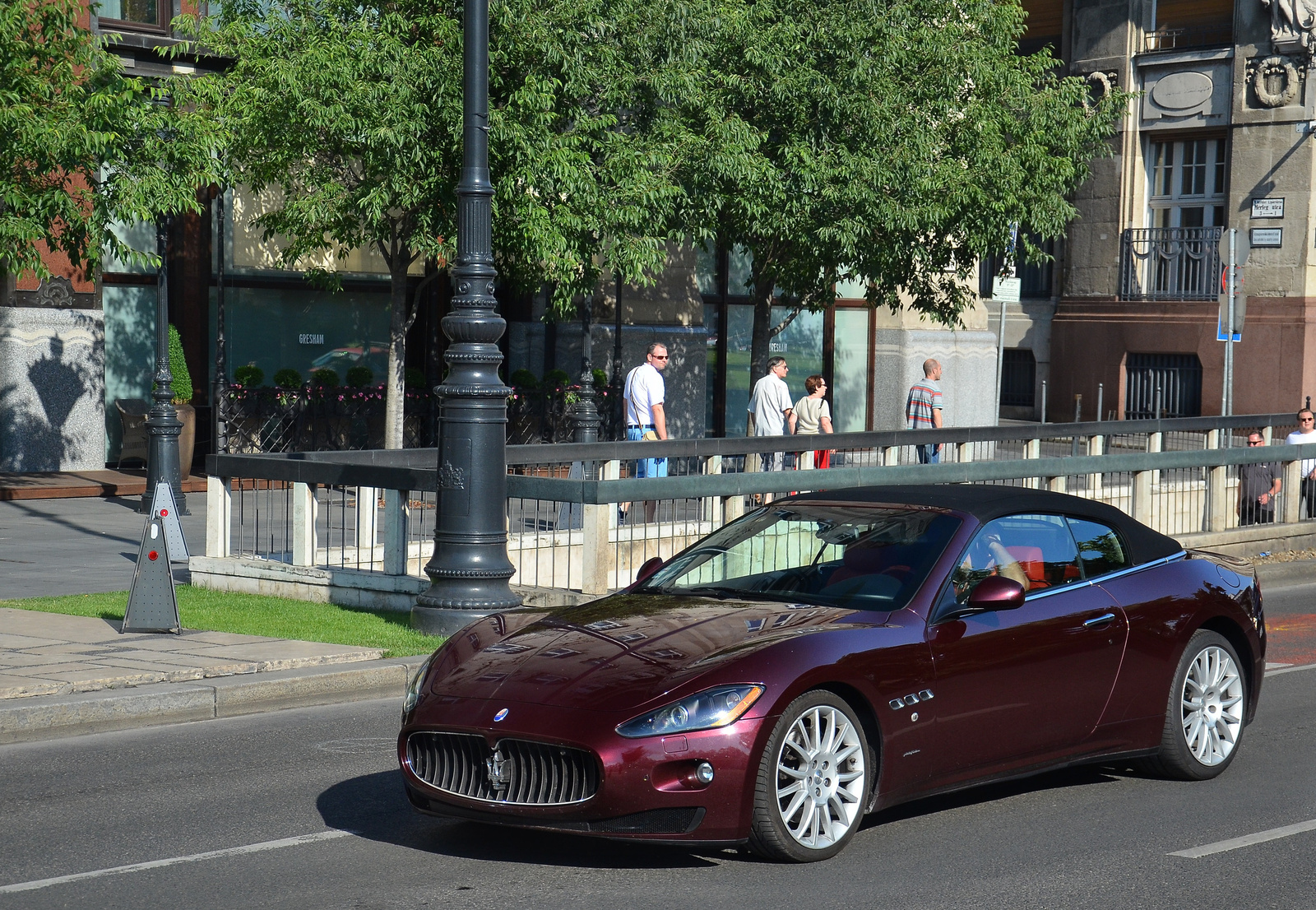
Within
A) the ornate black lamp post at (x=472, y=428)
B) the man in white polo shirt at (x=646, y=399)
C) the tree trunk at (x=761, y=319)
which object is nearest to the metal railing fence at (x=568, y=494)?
the ornate black lamp post at (x=472, y=428)

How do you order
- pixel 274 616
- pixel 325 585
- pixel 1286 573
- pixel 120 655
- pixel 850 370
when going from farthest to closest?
pixel 850 370, pixel 1286 573, pixel 325 585, pixel 274 616, pixel 120 655

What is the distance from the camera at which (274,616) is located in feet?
37.2

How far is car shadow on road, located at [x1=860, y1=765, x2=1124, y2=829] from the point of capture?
683 centimetres

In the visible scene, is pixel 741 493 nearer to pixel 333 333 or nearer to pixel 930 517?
pixel 930 517

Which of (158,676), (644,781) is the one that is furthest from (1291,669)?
(158,676)

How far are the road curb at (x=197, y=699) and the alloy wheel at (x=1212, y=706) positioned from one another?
4476mm

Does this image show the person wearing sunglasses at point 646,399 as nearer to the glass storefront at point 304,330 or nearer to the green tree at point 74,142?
the green tree at point 74,142

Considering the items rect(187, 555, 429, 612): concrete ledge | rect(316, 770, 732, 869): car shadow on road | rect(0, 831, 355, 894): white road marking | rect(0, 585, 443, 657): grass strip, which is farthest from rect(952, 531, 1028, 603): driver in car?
rect(187, 555, 429, 612): concrete ledge

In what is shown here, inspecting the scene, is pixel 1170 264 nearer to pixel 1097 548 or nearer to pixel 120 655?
pixel 1097 548

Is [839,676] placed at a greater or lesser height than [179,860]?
greater

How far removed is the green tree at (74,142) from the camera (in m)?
15.0

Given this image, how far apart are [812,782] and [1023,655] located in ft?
4.08

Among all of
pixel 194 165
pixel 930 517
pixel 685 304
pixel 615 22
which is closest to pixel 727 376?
pixel 685 304

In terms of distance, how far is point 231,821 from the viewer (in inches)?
263
